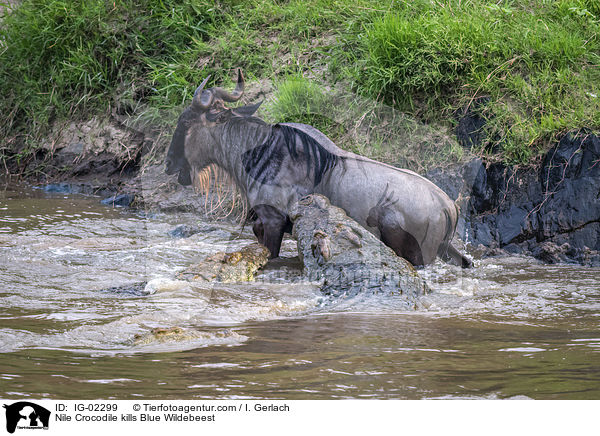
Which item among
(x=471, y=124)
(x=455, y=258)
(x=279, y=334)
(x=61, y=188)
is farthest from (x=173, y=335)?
(x=61, y=188)

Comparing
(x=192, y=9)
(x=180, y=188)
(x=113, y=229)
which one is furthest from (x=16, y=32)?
(x=113, y=229)

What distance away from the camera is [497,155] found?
21.5 ft

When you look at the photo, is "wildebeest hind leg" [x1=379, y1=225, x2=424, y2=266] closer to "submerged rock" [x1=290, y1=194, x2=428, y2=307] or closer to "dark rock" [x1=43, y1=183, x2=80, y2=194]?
"submerged rock" [x1=290, y1=194, x2=428, y2=307]

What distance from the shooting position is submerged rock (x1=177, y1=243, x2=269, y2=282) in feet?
15.4

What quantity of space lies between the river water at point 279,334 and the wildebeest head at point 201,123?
29.7 inches

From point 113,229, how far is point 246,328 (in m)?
3.40

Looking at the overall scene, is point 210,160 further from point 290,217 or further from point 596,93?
point 596,93

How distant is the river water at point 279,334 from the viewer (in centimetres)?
274

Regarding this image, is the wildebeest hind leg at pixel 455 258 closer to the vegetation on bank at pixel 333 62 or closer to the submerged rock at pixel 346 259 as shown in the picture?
the submerged rock at pixel 346 259

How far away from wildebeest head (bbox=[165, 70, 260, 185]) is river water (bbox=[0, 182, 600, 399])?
2.48 feet

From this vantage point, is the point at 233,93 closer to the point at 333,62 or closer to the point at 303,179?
the point at 303,179

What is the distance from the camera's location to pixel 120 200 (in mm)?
7871

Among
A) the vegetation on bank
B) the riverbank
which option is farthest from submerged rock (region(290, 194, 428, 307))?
the vegetation on bank

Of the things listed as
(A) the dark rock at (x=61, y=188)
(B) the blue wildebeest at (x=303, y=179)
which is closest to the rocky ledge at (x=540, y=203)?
(B) the blue wildebeest at (x=303, y=179)
